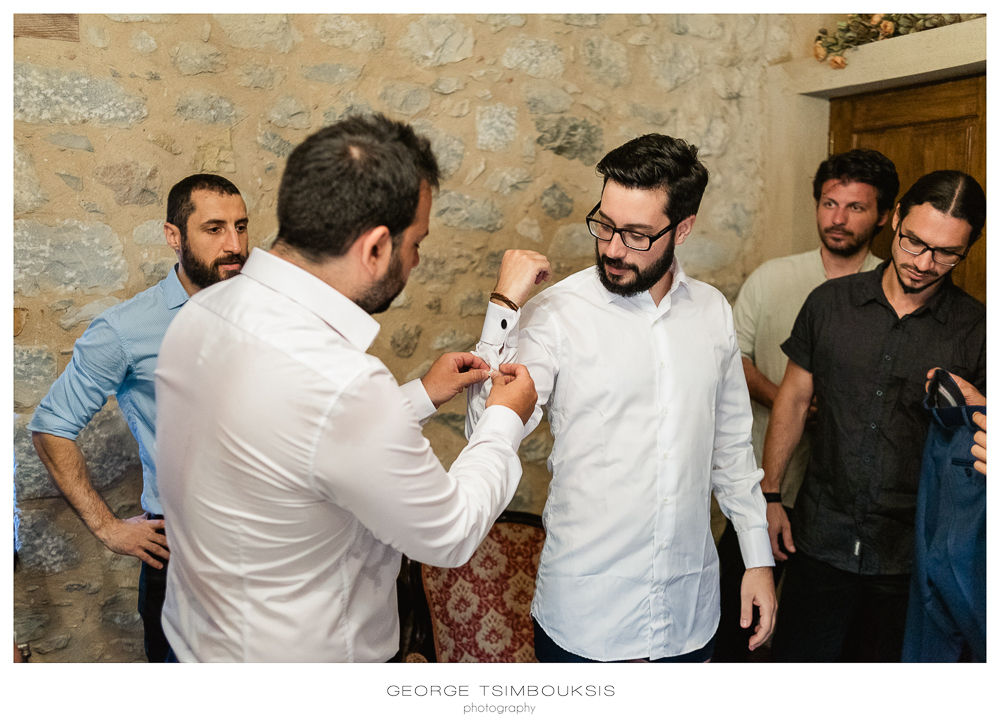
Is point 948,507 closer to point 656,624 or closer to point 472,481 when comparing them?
point 656,624

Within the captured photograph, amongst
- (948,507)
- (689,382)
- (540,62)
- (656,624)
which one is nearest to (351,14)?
(540,62)

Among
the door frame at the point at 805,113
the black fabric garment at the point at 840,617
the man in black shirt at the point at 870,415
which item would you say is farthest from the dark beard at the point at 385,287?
the door frame at the point at 805,113

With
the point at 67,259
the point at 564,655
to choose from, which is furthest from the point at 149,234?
the point at 564,655

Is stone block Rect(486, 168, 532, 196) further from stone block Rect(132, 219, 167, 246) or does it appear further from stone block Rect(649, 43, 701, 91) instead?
stone block Rect(132, 219, 167, 246)

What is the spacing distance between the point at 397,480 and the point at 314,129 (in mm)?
1026

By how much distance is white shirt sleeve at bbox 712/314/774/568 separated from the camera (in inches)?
61.7

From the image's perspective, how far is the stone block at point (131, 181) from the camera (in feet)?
4.90

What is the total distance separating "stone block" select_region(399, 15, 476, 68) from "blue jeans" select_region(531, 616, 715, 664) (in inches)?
53.5

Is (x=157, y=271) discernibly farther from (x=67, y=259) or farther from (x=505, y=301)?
(x=505, y=301)

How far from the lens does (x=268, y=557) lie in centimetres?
110

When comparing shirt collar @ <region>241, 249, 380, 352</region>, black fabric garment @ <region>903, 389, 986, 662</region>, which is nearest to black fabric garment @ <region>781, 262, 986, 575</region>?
black fabric garment @ <region>903, 389, 986, 662</region>

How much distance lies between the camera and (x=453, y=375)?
137cm

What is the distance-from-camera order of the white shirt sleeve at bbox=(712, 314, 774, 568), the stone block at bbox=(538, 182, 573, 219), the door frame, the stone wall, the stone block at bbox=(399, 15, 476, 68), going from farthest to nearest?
1. the door frame
2. the stone block at bbox=(538, 182, 573, 219)
3. the stone block at bbox=(399, 15, 476, 68)
4. the white shirt sleeve at bbox=(712, 314, 774, 568)
5. the stone wall

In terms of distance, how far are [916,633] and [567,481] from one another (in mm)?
835
